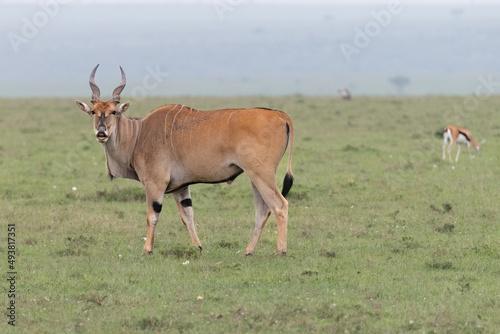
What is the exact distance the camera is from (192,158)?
8859 mm

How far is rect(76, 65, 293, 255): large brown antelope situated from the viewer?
28.3ft

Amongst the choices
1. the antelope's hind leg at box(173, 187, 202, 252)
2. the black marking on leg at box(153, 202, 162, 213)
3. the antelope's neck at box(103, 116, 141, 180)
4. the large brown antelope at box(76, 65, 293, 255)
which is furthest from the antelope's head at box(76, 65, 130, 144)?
the antelope's hind leg at box(173, 187, 202, 252)

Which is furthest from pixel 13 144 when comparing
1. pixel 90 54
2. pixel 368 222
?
pixel 90 54

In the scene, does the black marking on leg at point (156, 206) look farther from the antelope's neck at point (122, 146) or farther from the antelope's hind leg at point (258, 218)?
the antelope's hind leg at point (258, 218)

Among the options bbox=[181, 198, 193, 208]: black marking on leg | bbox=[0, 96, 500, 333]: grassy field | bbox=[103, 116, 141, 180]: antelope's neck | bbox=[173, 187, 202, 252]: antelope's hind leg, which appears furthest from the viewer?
bbox=[181, 198, 193, 208]: black marking on leg

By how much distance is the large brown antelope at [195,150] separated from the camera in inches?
340

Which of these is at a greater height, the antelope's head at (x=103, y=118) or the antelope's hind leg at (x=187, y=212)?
the antelope's head at (x=103, y=118)

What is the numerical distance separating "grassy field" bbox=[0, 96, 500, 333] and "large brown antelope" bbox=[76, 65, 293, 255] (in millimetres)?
545

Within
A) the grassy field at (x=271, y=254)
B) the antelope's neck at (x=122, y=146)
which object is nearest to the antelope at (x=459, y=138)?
the grassy field at (x=271, y=254)

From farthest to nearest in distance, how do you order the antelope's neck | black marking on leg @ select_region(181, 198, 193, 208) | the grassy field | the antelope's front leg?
1. black marking on leg @ select_region(181, 198, 193, 208)
2. the antelope's neck
3. the antelope's front leg
4. the grassy field

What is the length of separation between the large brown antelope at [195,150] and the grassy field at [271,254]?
545 mm

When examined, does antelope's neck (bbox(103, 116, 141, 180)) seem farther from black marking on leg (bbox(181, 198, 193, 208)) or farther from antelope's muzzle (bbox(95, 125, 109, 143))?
black marking on leg (bbox(181, 198, 193, 208))

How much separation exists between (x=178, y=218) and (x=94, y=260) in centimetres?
266

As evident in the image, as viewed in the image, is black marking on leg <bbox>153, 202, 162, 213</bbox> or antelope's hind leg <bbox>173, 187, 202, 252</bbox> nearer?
black marking on leg <bbox>153, 202, 162, 213</bbox>
